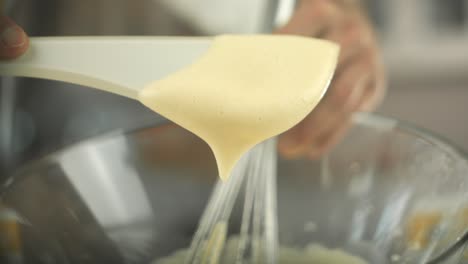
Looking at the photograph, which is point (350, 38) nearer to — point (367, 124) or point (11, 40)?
point (367, 124)

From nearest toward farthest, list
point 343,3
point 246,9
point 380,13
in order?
point 343,3
point 246,9
point 380,13

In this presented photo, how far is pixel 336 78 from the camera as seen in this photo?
0.51 m

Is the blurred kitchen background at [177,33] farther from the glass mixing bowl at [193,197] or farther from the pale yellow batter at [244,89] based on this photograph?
the pale yellow batter at [244,89]

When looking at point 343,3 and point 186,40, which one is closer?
point 186,40

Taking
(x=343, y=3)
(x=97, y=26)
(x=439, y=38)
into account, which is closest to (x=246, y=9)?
(x=343, y=3)

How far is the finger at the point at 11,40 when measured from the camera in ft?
1.00

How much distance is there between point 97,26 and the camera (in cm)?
94

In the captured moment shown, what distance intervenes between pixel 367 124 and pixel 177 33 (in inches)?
20.7

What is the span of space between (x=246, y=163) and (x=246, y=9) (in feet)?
1.10

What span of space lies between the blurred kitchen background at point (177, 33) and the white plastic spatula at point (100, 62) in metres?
0.32

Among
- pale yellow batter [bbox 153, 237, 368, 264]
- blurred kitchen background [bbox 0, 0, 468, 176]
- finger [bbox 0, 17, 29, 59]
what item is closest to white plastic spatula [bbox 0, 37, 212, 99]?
finger [bbox 0, 17, 29, 59]

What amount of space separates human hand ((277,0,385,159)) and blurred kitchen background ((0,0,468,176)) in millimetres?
114

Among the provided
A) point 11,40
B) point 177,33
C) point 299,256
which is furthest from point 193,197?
point 177,33

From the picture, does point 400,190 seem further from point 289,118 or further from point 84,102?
point 84,102
